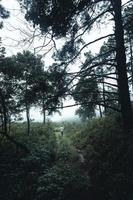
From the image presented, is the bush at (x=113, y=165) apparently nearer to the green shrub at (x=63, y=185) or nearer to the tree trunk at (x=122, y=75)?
the green shrub at (x=63, y=185)

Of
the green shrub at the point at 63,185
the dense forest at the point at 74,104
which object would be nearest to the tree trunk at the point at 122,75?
the dense forest at the point at 74,104

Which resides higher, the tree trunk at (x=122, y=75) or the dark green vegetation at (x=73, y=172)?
the tree trunk at (x=122, y=75)

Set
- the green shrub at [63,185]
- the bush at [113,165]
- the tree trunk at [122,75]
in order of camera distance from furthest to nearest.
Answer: the tree trunk at [122,75] → the green shrub at [63,185] → the bush at [113,165]

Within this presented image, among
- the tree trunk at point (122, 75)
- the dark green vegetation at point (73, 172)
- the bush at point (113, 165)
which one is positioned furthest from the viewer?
the tree trunk at point (122, 75)

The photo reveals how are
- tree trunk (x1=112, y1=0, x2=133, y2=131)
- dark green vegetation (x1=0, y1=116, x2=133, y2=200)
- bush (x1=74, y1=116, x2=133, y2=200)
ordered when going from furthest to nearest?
tree trunk (x1=112, y1=0, x2=133, y2=131)
dark green vegetation (x1=0, y1=116, x2=133, y2=200)
bush (x1=74, y1=116, x2=133, y2=200)

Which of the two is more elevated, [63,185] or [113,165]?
[113,165]

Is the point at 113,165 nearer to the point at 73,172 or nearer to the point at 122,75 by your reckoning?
the point at 73,172

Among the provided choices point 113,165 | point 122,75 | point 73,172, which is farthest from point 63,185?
point 122,75

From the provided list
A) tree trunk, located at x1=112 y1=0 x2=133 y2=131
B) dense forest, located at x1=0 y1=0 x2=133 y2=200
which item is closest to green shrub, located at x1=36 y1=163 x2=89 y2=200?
dense forest, located at x1=0 y1=0 x2=133 y2=200

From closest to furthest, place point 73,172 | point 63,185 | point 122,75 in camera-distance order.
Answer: point 63,185
point 73,172
point 122,75

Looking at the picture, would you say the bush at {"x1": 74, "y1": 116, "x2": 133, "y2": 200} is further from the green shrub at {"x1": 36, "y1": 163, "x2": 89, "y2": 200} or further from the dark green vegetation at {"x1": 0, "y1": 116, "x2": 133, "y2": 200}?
the green shrub at {"x1": 36, "y1": 163, "x2": 89, "y2": 200}

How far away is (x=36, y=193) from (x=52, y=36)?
19.1 ft

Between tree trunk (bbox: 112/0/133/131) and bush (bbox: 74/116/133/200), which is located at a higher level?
tree trunk (bbox: 112/0/133/131)

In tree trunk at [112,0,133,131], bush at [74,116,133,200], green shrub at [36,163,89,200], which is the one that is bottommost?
green shrub at [36,163,89,200]
